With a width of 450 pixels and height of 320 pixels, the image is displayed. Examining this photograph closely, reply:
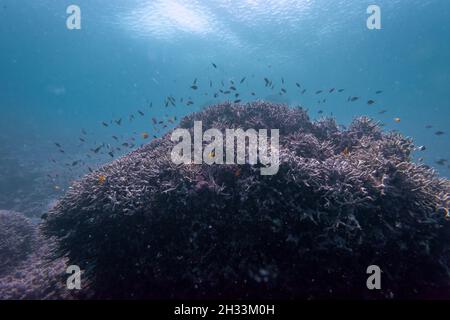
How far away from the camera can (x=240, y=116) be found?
8.91m

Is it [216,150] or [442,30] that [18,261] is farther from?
[442,30]

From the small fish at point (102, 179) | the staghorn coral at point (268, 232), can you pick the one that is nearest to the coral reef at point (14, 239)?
the staghorn coral at point (268, 232)

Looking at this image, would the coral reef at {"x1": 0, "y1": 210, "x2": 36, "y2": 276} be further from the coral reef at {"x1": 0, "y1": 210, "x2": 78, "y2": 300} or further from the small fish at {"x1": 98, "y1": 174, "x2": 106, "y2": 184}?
the small fish at {"x1": 98, "y1": 174, "x2": 106, "y2": 184}

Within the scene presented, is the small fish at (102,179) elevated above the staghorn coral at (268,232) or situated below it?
above

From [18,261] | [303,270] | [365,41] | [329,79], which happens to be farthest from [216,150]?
[329,79]

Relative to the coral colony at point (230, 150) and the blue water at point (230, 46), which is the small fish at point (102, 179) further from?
the blue water at point (230, 46)

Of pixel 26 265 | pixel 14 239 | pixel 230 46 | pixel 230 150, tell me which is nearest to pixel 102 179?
pixel 230 150

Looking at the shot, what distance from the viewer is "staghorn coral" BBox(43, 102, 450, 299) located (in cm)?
449

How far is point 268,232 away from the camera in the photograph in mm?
4648

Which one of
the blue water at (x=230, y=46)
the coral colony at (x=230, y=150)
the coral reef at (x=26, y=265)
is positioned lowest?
the coral reef at (x=26, y=265)

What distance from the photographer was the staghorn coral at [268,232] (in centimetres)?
449

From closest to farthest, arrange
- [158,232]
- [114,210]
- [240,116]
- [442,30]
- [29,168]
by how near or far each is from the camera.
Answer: [158,232] → [114,210] → [240,116] → [29,168] → [442,30]

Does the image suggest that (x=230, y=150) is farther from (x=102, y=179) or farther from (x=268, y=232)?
(x=102, y=179)
